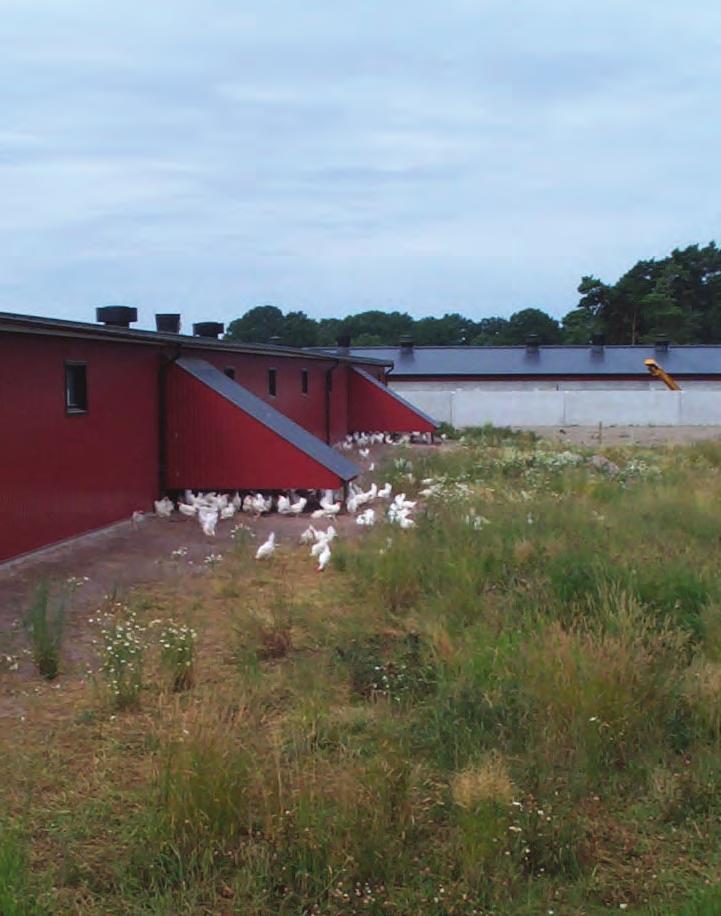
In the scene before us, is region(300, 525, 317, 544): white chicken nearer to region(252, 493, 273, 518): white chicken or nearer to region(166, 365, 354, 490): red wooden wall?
region(252, 493, 273, 518): white chicken

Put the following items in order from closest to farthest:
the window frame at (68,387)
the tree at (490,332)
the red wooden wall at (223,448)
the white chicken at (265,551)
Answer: the white chicken at (265,551) < the window frame at (68,387) < the red wooden wall at (223,448) < the tree at (490,332)

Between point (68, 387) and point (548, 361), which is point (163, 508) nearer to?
point (68, 387)

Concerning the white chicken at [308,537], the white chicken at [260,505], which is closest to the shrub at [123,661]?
the white chicken at [308,537]

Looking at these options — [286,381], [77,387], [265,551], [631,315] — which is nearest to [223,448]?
[77,387]

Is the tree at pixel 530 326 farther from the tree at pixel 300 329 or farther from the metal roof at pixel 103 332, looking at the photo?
the metal roof at pixel 103 332

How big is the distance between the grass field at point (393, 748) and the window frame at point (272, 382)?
1056 centimetres

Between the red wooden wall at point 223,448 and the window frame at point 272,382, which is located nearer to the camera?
the red wooden wall at point 223,448

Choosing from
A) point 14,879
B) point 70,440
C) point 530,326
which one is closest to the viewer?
point 14,879

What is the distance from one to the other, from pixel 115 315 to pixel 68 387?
4785mm

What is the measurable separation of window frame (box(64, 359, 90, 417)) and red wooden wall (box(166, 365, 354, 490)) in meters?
2.48

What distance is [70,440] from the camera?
36.6 feet

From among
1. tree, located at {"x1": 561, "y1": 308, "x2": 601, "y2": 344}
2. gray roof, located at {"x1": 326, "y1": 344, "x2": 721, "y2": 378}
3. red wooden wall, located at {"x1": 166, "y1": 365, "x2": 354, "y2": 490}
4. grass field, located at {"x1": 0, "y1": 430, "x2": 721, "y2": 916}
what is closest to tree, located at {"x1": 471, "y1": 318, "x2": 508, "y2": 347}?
tree, located at {"x1": 561, "y1": 308, "x2": 601, "y2": 344}

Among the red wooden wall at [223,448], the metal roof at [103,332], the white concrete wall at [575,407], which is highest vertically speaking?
the metal roof at [103,332]

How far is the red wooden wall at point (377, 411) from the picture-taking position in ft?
93.9
